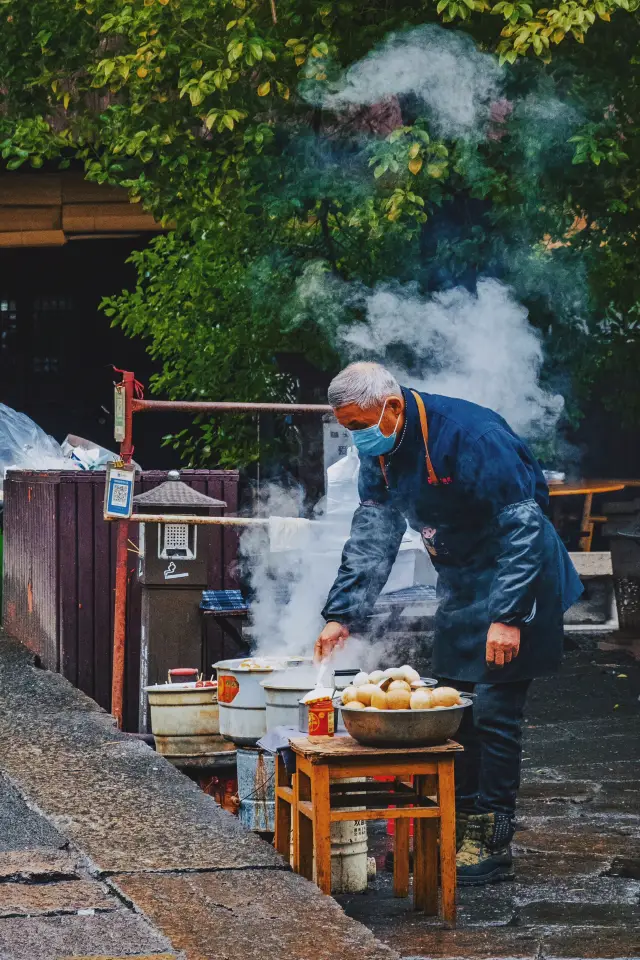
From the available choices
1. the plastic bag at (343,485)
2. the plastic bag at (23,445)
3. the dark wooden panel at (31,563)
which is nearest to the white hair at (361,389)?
the dark wooden panel at (31,563)

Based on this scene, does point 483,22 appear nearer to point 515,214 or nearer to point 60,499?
point 515,214

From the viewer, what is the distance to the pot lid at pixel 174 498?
25.6ft

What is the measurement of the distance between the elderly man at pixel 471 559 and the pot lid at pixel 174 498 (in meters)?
1.92

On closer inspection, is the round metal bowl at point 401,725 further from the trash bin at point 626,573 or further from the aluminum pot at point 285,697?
the trash bin at point 626,573

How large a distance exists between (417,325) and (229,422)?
2936 millimetres

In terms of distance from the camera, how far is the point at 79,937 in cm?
438

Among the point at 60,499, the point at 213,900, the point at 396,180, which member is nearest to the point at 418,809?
the point at 213,900

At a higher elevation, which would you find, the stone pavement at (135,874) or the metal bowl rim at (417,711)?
the metal bowl rim at (417,711)

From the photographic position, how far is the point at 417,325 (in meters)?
10.8

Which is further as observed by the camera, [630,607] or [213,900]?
[630,607]

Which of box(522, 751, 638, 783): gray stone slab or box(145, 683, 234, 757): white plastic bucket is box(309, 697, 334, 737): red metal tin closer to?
box(145, 683, 234, 757): white plastic bucket

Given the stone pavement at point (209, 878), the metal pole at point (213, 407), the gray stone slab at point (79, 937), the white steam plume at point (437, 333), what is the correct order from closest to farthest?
the gray stone slab at point (79, 937) → the stone pavement at point (209, 878) → the metal pole at point (213, 407) → the white steam plume at point (437, 333)

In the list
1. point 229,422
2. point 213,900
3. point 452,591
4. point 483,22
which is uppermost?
point 483,22

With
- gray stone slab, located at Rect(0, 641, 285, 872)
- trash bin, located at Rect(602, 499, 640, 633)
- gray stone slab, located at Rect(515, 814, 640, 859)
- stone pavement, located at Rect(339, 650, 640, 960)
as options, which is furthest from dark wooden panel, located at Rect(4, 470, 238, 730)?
trash bin, located at Rect(602, 499, 640, 633)
